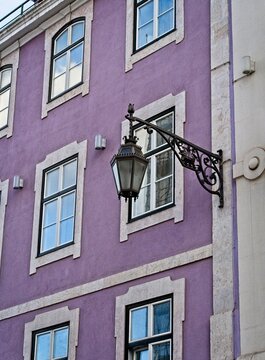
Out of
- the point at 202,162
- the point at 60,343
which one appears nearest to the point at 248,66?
the point at 202,162

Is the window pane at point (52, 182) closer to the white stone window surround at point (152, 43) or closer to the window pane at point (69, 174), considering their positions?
the window pane at point (69, 174)

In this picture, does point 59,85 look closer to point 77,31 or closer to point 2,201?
point 77,31

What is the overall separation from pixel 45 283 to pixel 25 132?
131 inches

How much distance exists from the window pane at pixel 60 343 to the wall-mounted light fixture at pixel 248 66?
5.04 meters

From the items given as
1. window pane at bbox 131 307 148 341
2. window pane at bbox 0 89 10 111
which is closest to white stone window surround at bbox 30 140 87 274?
window pane at bbox 131 307 148 341

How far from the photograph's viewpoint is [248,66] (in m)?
13.6

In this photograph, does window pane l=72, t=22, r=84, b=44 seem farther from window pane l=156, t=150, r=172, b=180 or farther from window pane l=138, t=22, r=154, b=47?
window pane l=156, t=150, r=172, b=180

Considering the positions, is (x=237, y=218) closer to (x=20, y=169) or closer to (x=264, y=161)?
(x=264, y=161)

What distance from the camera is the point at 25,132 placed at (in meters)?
18.1

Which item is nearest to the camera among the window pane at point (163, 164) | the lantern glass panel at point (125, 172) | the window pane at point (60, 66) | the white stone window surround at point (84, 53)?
the lantern glass panel at point (125, 172)

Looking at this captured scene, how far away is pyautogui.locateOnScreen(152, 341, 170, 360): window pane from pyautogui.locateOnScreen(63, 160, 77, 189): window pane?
3795 millimetres

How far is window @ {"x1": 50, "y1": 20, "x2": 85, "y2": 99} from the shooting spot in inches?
683

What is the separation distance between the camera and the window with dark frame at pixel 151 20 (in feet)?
51.4

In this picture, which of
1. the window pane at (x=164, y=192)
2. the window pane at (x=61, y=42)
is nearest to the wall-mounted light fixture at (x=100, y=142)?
the window pane at (x=164, y=192)
